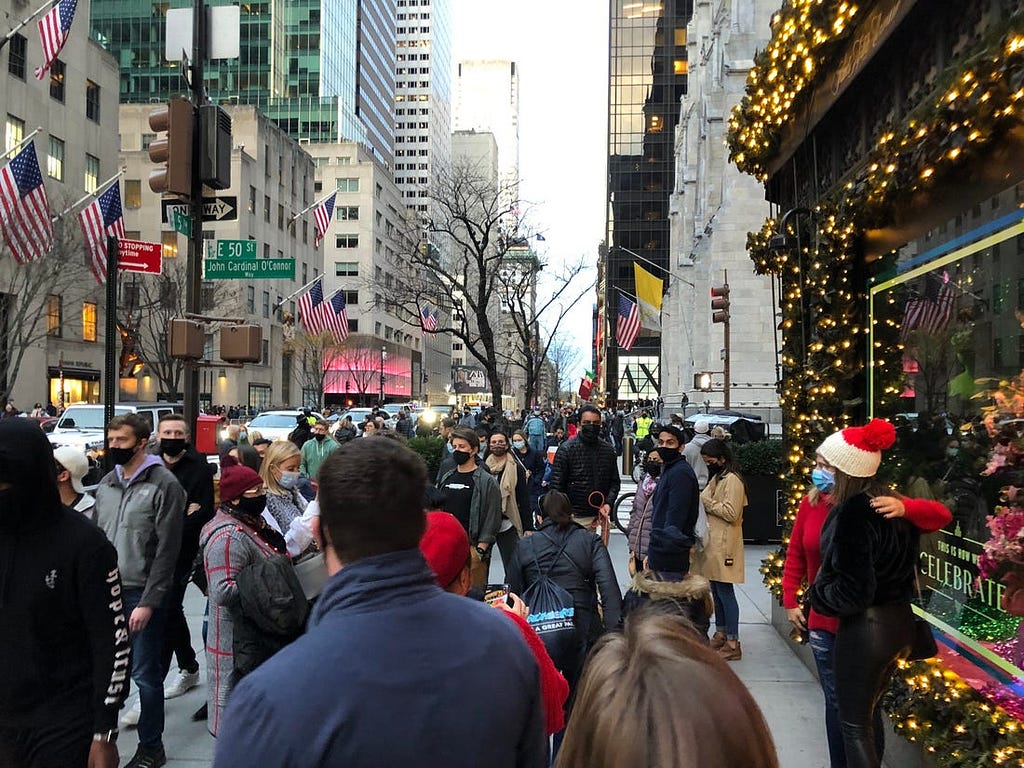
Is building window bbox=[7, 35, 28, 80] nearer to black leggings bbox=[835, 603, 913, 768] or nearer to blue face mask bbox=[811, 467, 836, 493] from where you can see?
blue face mask bbox=[811, 467, 836, 493]

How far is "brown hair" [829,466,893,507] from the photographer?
13.1 ft

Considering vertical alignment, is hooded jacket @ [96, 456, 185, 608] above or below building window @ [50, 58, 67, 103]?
below

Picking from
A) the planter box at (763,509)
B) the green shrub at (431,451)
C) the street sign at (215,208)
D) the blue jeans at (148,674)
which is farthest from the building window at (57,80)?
the blue jeans at (148,674)

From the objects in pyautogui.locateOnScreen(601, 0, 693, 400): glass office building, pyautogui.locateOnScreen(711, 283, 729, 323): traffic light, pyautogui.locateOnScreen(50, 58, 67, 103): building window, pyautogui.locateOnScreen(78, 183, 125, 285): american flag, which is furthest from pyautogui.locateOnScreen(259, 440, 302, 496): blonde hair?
pyautogui.locateOnScreen(601, 0, 693, 400): glass office building

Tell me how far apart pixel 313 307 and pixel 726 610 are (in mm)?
23244

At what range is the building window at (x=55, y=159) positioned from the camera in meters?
39.0

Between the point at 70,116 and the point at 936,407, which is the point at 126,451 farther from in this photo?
the point at 70,116

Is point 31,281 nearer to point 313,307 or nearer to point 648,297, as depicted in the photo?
point 313,307

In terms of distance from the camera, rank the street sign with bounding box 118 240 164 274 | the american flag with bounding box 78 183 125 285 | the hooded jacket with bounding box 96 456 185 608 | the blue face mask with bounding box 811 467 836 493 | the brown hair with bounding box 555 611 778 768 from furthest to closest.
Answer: the american flag with bounding box 78 183 125 285
the street sign with bounding box 118 240 164 274
the hooded jacket with bounding box 96 456 185 608
the blue face mask with bounding box 811 467 836 493
the brown hair with bounding box 555 611 778 768

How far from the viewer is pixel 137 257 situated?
33.8 ft

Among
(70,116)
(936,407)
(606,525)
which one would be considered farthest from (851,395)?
(70,116)

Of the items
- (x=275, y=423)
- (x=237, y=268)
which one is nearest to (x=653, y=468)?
(x=237, y=268)

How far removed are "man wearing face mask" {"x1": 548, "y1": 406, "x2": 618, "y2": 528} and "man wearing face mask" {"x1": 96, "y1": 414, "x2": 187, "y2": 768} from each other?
451 cm

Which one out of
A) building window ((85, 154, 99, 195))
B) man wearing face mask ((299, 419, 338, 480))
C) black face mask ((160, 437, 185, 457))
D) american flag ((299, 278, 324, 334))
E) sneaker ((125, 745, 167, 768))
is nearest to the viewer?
sneaker ((125, 745, 167, 768))
